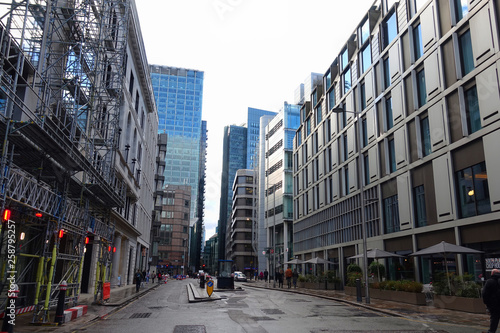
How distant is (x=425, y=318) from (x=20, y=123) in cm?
1481

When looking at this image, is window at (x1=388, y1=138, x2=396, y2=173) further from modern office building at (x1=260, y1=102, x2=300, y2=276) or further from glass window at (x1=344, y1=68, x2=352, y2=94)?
modern office building at (x1=260, y1=102, x2=300, y2=276)

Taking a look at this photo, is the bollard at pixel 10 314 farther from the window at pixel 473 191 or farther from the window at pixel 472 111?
the window at pixel 472 111

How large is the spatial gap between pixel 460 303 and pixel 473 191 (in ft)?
20.7

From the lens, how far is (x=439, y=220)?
75.8 feet

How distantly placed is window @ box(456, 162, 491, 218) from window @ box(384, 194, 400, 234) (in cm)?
727

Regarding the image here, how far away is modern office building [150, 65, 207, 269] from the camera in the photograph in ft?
504

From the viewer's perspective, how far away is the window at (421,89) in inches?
1024

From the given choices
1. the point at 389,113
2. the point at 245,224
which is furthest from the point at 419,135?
the point at 245,224

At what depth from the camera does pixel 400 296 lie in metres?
21.6

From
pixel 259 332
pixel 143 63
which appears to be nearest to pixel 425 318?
pixel 259 332

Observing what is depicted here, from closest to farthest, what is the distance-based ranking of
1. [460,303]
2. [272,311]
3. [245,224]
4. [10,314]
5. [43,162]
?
[10,314] → [43,162] → [272,311] → [460,303] → [245,224]

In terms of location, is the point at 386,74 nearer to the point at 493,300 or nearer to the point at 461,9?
the point at 461,9

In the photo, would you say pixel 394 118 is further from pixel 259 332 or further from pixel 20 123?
pixel 20 123

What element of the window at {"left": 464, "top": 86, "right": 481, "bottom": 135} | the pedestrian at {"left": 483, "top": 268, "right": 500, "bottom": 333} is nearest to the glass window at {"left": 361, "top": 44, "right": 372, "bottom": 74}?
the window at {"left": 464, "top": 86, "right": 481, "bottom": 135}
